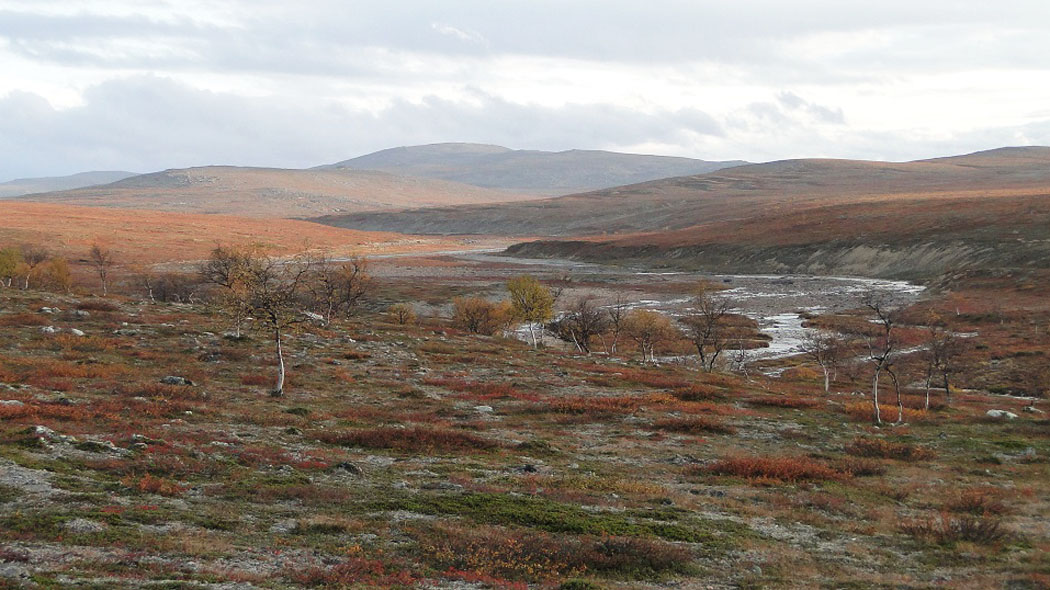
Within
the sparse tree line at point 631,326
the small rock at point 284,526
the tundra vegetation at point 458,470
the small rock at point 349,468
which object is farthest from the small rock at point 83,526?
the sparse tree line at point 631,326

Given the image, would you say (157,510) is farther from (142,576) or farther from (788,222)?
(788,222)

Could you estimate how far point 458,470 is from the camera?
2056 centimetres

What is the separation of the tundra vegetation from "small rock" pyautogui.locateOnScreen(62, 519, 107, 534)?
6cm

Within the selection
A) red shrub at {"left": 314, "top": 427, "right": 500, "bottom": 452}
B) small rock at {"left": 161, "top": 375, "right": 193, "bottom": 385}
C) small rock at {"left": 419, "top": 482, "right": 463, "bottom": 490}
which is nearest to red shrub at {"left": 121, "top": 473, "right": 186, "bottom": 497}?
small rock at {"left": 419, "top": 482, "right": 463, "bottom": 490}

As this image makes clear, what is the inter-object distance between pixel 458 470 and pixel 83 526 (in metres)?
9.97

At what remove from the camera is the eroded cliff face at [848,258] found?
11394 cm

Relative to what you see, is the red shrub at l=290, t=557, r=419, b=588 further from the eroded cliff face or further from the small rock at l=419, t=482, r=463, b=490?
the eroded cliff face

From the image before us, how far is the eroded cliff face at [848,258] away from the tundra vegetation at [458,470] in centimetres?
7836

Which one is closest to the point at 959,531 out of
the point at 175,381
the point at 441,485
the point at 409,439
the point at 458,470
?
the point at 441,485

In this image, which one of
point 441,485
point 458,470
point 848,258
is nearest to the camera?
point 441,485

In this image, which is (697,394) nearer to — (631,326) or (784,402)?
(784,402)

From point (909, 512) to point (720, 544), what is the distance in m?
7.17

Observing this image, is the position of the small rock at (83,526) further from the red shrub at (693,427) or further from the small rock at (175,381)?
the red shrub at (693,427)

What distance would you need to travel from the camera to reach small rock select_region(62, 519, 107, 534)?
39.8 feet
